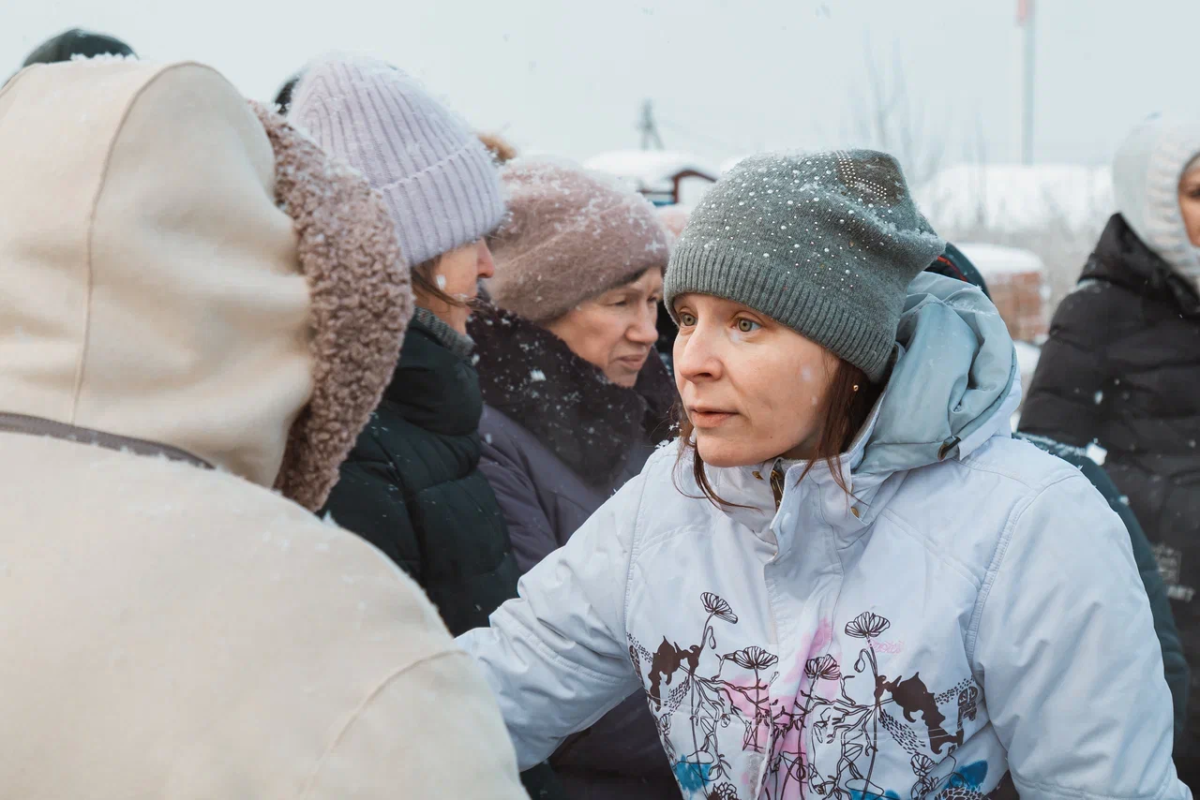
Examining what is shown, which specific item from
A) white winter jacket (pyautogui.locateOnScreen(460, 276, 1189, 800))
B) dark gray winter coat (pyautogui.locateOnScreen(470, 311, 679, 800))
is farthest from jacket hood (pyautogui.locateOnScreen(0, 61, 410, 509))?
dark gray winter coat (pyautogui.locateOnScreen(470, 311, 679, 800))

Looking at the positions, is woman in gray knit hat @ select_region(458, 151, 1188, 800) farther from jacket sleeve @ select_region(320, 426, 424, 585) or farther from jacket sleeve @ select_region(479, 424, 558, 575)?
jacket sleeve @ select_region(479, 424, 558, 575)

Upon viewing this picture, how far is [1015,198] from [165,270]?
2127cm

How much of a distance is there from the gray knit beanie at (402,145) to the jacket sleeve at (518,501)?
49cm

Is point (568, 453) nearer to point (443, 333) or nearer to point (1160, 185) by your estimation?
point (443, 333)

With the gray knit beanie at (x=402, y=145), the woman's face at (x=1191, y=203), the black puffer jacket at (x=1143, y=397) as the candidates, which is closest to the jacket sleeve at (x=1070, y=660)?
the gray knit beanie at (x=402, y=145)

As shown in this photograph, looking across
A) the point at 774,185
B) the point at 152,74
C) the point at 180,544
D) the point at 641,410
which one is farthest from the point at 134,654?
the point at 641,410

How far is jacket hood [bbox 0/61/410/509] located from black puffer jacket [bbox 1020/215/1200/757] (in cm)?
289

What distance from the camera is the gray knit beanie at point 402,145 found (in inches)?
92.6

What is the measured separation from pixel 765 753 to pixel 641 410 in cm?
153

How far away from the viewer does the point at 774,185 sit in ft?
5.45

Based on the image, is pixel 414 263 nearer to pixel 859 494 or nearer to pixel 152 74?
pixel 859 494

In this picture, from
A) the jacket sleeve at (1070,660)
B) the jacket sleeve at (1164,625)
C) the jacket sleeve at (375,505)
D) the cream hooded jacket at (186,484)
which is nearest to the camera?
the cream hooded jacket at (186,484)

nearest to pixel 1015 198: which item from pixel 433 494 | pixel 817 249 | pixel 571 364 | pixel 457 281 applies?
pixel 571 364

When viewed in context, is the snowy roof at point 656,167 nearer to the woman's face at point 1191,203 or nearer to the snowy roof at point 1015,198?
the woman's face at point 1191,203
